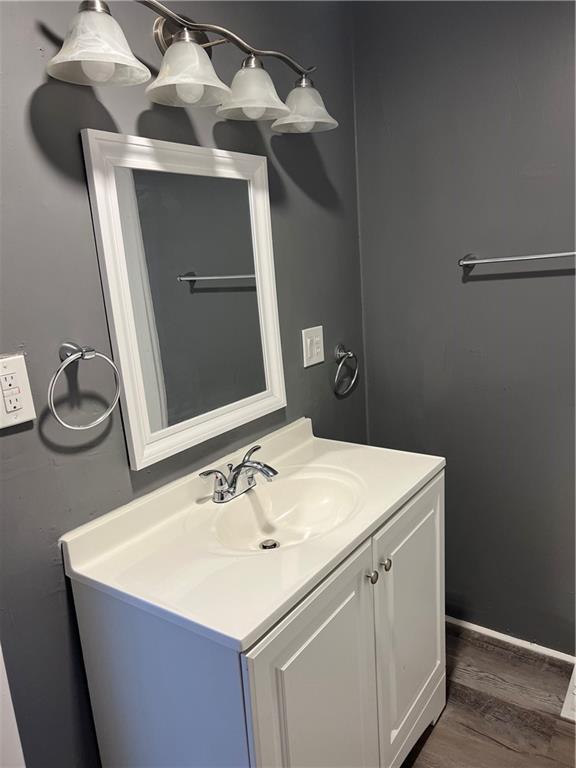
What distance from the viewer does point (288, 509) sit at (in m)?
1.53

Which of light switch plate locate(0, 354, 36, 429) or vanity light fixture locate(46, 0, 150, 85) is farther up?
vanity light fixture locate(46, 0, 150, 85)

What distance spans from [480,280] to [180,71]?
3.70 ft

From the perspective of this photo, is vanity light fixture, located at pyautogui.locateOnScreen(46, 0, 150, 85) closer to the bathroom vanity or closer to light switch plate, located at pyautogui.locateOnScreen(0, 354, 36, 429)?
Result: light switch plate, located at pyautogui.locateOnScreen(0, 354, 36, 429)

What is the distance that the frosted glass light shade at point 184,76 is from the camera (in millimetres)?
1156

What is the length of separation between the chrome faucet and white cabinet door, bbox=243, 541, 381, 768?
0.31 meters

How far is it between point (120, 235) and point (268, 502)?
0.76 metres

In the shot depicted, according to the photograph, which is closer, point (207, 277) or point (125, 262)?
point (125, 262)

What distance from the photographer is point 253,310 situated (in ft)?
5.30

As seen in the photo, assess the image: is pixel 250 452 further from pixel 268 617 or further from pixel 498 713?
pixel 498 713

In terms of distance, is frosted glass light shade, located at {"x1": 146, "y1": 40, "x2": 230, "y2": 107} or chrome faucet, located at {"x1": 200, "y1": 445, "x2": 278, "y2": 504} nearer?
Answer: frosted glass light shade, located at {"x1": 146, "y1": 40, "x2": 230, "y2": 107}

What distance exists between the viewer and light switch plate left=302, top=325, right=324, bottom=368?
1825 mm

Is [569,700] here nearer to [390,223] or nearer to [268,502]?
[268,502]

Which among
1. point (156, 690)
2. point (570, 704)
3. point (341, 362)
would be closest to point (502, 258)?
point (341, 362)

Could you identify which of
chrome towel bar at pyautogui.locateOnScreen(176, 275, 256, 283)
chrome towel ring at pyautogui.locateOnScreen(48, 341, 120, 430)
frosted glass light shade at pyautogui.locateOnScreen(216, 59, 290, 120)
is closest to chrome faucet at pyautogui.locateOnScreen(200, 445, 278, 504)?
chrome towel ring at pyautogui.locateOnScreen(48, 341, 120, 430)
